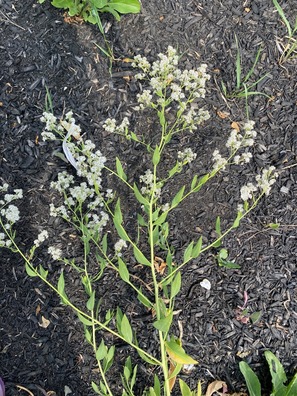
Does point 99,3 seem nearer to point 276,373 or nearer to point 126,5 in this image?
point 126,5

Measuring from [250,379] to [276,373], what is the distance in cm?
9

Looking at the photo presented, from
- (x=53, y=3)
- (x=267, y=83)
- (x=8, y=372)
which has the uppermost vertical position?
(x=53, y=3)

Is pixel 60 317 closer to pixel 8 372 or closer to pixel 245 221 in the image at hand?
pixel 8 372

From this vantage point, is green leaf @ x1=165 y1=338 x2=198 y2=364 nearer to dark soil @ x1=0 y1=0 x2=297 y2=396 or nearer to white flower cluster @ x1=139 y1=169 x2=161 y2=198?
dark soil @ x1=0 y1=0 x2=297 y2=396

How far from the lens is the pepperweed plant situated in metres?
1.56

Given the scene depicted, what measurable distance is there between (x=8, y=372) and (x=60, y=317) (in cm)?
23

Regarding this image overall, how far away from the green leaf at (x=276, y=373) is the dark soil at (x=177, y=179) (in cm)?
4

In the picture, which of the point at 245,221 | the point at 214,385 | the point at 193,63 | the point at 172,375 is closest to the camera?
the point at 172,375

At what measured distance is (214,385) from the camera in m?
1.80

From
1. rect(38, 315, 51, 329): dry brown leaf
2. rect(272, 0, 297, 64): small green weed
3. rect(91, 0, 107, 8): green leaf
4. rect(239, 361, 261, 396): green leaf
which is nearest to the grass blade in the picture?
rect(272, 0, 297, 64): small green weed

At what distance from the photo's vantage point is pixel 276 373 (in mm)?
1796

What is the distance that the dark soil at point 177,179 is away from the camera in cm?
184

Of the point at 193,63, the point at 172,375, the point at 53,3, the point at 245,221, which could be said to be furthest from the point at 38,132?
the point at 172,375

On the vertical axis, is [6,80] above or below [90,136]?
above
